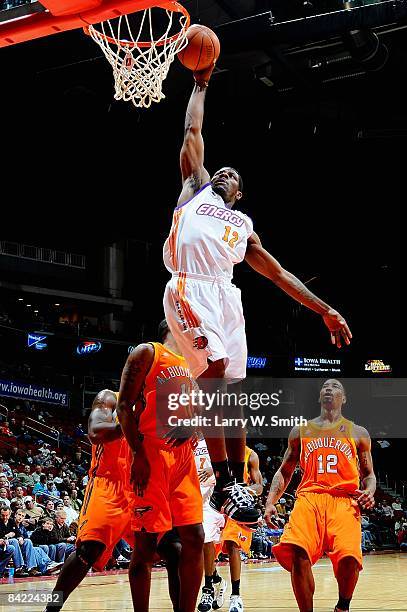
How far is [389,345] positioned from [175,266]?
26671mm

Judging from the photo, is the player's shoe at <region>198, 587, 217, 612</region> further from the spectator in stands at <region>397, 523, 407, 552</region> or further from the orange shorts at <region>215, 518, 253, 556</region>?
the spectator in stands at <region>397, 523, 407, 552</region>

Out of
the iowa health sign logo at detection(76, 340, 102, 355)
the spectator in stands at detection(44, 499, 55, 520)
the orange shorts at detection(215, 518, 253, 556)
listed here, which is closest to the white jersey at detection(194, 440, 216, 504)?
the orange shorts at detection(215, 518, 253, 556)

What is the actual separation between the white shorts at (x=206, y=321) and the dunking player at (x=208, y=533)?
3454 mm

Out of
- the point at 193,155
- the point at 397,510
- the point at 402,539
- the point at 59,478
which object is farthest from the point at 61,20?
the point at 397,510

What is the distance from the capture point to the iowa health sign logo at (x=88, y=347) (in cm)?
2383

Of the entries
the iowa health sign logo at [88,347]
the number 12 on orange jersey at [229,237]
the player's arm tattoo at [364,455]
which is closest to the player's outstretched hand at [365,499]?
the player's arm tattoo at [364,455]

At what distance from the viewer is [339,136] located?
16625mm

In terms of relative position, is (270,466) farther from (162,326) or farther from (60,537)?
(162,326)

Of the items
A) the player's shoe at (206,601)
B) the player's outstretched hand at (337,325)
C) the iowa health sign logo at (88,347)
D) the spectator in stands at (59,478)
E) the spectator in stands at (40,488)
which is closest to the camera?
the player's outstretched hand at (337,325)

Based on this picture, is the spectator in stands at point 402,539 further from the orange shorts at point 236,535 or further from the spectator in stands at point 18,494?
the orange shorts at point 236,535

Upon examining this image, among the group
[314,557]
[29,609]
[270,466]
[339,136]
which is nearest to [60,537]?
[29,609]

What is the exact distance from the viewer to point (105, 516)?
5.90 meters

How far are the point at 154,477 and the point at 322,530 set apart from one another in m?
1.78

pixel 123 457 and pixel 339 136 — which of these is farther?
pixel 339 136
